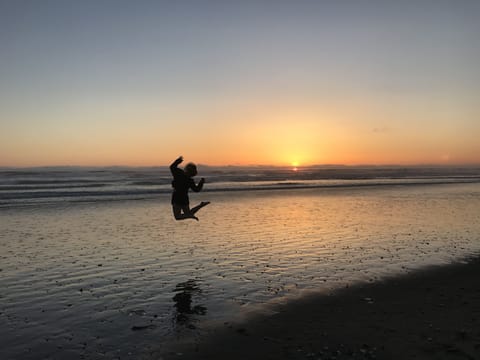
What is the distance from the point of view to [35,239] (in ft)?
57.1

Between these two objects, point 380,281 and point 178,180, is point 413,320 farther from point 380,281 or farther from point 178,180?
point 178,180

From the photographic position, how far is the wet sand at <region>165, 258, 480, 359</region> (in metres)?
7.13

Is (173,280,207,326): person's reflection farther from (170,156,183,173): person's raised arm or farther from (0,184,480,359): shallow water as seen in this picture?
(170,156,183,173): person's raised arm

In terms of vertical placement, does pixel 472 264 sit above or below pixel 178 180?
below

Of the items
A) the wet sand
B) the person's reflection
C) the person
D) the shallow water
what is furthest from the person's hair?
the wet sand

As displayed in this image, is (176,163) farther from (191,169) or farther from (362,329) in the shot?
(362,329)

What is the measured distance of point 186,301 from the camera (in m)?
9.70

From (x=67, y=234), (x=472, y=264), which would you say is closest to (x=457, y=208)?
(x=472, y=264)

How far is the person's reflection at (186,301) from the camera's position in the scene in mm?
8836

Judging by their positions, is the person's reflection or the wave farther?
the wave

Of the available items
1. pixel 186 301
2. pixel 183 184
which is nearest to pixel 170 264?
pixel 183 184

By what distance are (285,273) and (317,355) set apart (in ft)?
16.0

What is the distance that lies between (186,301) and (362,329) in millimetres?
3870

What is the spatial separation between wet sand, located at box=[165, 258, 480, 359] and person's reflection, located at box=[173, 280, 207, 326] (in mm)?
922
